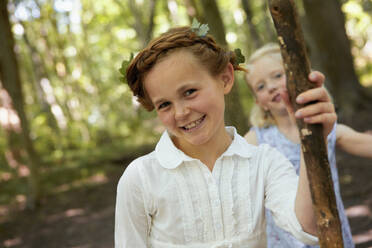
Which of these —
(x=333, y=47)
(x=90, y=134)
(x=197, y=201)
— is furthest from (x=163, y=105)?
(x=90, y=134)

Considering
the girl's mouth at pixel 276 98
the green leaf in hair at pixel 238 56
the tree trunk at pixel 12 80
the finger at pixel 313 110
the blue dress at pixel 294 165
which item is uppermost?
the tree trunk at pixel 12 80

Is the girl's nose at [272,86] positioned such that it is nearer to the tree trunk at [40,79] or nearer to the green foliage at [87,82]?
the green foliage at [87,82]

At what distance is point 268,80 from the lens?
10.3ft

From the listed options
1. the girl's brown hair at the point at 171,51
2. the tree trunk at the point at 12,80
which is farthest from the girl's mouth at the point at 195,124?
the tree trunk at the point at 12,80

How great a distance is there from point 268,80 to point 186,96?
57.8 inches

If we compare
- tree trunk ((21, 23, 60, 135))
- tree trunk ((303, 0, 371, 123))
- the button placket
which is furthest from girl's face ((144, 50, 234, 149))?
tree trunk ((21, 23, 60, 135))

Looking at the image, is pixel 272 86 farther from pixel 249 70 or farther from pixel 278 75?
pixel 249 70

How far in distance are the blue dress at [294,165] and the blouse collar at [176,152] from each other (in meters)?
1.03

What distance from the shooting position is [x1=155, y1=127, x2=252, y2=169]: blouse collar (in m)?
1.95

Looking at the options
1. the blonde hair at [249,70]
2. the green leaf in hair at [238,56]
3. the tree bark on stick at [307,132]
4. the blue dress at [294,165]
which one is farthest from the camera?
the blonde hair at [249,70]

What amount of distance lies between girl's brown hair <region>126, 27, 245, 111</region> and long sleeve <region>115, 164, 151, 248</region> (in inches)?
16.2

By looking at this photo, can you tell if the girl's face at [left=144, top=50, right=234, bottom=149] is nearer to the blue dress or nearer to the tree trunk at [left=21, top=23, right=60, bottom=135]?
the blue dress

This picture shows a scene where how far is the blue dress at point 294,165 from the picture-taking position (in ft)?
9.32

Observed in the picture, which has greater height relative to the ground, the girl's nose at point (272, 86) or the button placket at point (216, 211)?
the girl's nose at point (272, 86)
